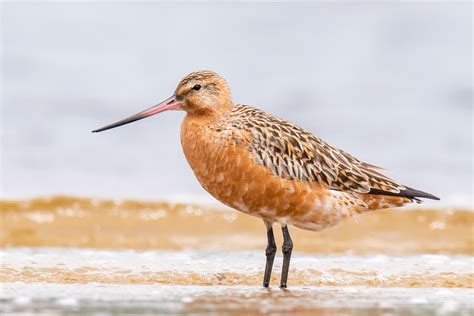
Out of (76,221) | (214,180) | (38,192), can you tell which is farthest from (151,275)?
(38,192)

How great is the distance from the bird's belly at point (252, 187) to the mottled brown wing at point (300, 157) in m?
0.15

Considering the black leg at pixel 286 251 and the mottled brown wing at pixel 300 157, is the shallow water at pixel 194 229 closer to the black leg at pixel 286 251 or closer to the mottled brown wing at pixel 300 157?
the mottled brown wing at pixel 300 157

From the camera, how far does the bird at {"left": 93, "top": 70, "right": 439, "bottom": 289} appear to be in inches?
492

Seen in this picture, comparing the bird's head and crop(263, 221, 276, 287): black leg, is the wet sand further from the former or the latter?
the bird's head

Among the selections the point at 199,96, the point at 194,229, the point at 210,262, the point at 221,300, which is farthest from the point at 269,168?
the point at 194,229

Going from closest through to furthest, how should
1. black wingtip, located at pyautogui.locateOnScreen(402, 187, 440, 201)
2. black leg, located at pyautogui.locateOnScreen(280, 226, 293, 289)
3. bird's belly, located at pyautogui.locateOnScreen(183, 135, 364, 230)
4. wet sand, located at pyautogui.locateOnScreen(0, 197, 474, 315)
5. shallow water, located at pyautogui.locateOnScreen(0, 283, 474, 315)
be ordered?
shallow water, located at pyautogui.locateOnScreen(0, 283, 474, 315)
wet sand, located at pyautogui.locateOnScreen(0, 197, 474, 315)
bird's belly, located at pyautogui.locateOnScreen(183, 135, 364, 230)
black leg, located at pyautogui.locateOnScreen(280, 226, 293, 289)
black wingtip, located at pyautogui.locateOnScreen(402, 187, 440, 201)

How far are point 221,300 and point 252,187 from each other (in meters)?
1.81

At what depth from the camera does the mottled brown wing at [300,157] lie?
12711mm

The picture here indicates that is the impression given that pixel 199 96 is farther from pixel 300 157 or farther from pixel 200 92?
pixel 300 157

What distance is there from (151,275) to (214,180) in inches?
65.2

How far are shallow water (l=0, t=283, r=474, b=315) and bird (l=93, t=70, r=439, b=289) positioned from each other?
2.88 feet

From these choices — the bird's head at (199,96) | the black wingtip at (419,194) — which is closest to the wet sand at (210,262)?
the black wingtip at (419,194)

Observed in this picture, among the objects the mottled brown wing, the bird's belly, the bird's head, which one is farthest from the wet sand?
the bird's head

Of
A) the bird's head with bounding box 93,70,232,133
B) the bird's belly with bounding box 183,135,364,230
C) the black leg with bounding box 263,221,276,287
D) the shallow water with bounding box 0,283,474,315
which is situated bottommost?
the shallow water with bounding box 0,283,474,315
